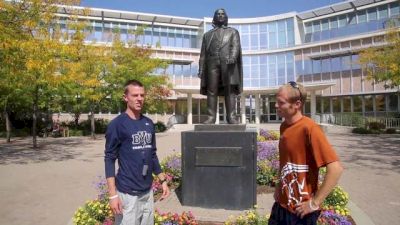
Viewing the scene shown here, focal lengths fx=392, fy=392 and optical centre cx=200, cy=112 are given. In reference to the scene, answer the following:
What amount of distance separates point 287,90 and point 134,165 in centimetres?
159

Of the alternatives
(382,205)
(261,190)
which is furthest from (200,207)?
(382,205)

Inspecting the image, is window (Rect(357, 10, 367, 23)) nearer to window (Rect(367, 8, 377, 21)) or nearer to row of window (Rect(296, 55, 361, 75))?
window (Rect(367, 8, 377, 21))

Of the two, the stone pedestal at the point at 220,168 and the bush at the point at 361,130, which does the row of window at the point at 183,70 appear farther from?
the stone pedestal at the point at 220,168

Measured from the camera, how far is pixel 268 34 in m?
48.2

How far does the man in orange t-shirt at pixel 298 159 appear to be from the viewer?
108 inches

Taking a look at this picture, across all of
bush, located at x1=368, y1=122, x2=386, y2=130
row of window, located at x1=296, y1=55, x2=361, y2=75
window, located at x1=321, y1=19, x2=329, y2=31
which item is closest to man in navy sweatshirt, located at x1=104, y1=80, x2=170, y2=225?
bush, located at x1=368, y1=122, x2=386, y2=130

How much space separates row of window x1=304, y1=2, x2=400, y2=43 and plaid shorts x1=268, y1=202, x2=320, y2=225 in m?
39.8

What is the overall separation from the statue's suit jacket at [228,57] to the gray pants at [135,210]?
153 inches

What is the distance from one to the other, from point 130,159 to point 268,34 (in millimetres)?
46619

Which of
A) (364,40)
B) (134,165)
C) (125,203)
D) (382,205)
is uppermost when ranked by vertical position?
(364,40)

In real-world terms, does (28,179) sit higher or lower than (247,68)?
lower

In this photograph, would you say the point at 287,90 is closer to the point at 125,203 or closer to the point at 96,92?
the point at 125,203

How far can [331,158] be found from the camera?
A: 106 inches

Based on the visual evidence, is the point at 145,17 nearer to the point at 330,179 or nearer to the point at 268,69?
the point at 268,69
